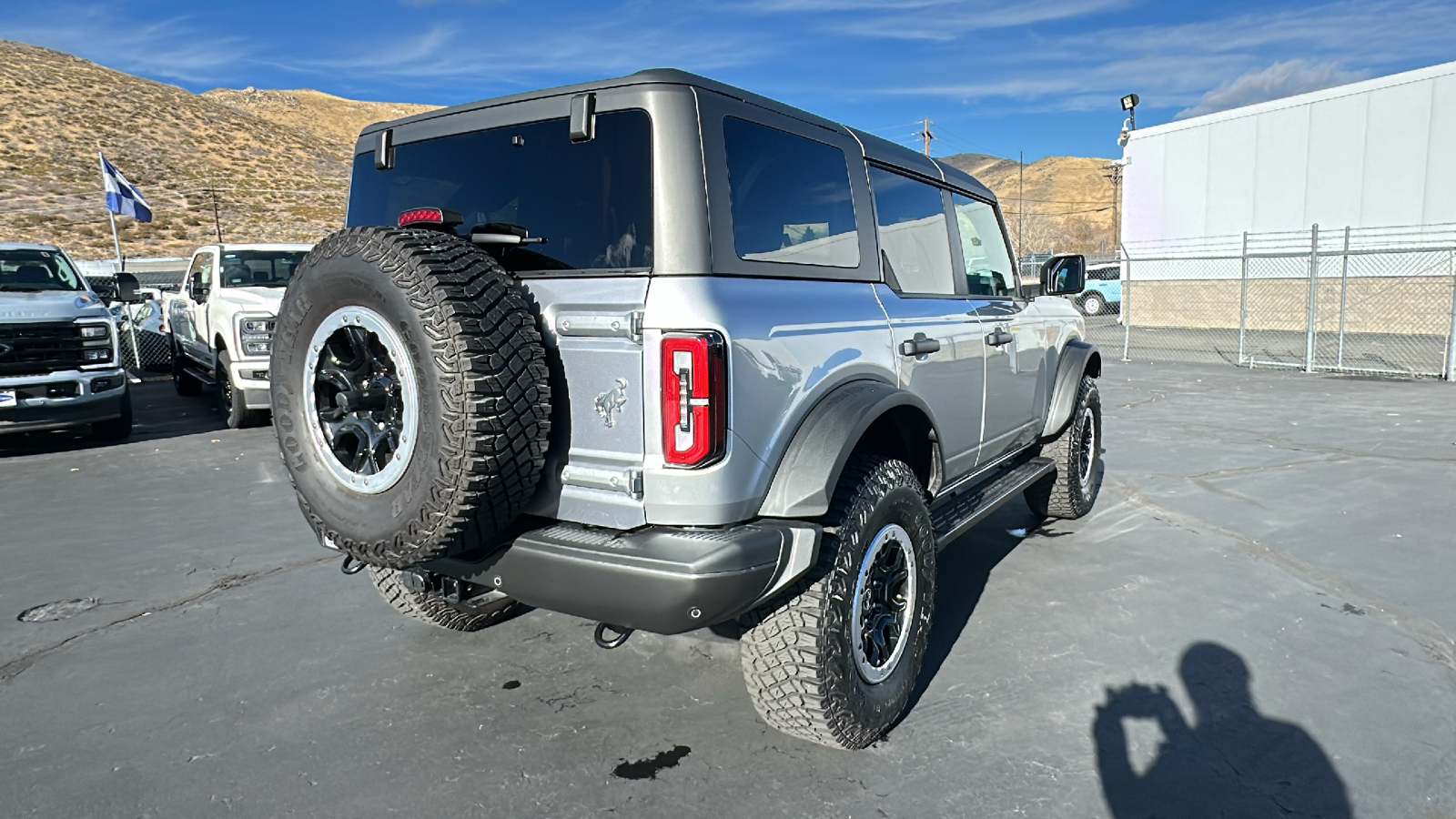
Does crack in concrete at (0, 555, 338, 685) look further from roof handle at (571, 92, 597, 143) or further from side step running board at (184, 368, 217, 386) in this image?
side step running board at (184, 368, 217, 386)

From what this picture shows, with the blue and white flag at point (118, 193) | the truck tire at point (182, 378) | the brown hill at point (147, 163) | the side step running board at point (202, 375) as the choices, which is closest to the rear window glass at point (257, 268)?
the side step running board at point (202, 375)

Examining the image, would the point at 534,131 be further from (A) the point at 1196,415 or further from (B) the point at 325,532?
(A) the point at 1196,415

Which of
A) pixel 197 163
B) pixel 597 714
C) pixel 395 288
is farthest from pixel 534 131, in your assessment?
pixel 197 163

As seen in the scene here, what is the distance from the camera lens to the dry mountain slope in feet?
113

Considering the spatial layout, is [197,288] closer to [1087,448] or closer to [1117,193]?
[1087,448]

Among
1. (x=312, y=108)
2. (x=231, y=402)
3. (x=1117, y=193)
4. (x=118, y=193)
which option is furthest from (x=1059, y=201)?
(x=231, y=402)

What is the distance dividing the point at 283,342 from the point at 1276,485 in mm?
→ 6417

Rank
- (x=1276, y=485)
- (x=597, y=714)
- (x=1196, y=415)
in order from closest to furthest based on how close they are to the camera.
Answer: (x=597, y=714) → (x=1276, y=485) → (x=1196, y=415)

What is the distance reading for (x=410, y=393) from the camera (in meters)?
2.39

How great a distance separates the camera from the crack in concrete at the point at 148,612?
354 cm

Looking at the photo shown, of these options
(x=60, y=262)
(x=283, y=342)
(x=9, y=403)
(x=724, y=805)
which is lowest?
(x=724, y=805)

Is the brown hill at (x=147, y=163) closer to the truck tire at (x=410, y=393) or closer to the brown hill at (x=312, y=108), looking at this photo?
the truck tire at (x=410, y=393)

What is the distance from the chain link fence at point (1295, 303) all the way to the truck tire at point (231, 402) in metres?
13.3

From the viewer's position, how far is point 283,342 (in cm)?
274
